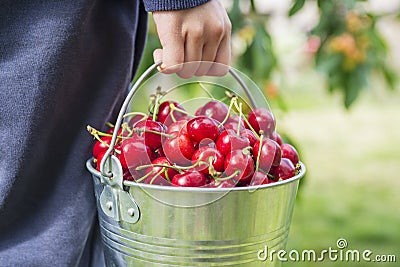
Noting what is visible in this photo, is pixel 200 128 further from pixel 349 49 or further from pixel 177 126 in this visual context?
pixel 349 49

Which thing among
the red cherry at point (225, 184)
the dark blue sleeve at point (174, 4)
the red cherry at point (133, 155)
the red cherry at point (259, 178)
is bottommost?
the red cherry at point (259, 178)

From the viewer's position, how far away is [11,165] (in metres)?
1.02

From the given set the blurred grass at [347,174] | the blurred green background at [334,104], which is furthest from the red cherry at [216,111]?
the blurred grass at [347,174]

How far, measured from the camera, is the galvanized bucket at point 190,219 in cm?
91

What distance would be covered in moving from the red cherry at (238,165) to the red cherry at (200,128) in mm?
48

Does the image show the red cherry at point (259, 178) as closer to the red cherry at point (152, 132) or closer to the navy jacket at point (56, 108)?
the red cherry at point (152, 132)

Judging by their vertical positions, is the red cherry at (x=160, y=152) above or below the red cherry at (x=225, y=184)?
below

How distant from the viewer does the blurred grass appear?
286cm

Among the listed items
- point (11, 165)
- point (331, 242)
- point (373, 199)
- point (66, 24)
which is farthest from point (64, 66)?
point (373, 199)

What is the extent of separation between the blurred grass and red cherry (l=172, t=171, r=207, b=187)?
1.02 m

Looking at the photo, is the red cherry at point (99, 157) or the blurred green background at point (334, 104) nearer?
the red cherry at point (99, 157)

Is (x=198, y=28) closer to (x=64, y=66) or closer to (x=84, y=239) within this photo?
(x=64, y=66)

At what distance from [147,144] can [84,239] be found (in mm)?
217

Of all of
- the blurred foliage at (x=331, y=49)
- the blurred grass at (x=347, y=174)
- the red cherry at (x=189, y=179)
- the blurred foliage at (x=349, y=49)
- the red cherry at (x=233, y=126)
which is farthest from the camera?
the blurred grass at (x=347, y=174)
